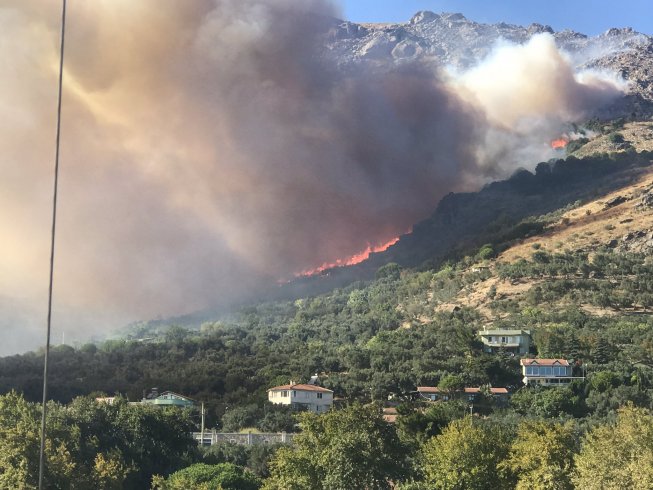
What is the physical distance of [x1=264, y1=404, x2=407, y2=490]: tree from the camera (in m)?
46.4

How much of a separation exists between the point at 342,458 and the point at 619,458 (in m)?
13.1

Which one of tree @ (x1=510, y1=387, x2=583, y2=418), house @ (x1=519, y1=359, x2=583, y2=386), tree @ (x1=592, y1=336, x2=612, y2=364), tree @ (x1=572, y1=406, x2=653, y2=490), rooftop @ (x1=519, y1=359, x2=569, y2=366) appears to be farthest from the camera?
tree @ (x1=592, y1=336, x2=612, y2=364)

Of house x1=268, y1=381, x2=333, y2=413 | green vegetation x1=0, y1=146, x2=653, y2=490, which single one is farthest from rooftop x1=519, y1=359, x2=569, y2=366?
house x1=268, y1=381, x2=333, y2=413

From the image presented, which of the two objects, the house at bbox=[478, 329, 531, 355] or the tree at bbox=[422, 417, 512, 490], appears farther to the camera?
the house at bbox=[478, 329, 531, 355]

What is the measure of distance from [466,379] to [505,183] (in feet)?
279

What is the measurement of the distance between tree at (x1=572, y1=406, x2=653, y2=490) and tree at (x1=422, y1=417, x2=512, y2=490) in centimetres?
480

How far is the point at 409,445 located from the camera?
2159 inches

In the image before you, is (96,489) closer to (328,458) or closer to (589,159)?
(328,458)

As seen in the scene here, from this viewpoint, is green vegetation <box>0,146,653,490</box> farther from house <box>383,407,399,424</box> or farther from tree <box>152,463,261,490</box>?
house <box>383,407,399,424</box>

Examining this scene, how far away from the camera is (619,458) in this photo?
134 ft

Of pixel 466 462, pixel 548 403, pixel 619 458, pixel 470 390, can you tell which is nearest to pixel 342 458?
pixel 466 462

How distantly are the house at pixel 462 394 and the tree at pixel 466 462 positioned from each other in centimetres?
3269

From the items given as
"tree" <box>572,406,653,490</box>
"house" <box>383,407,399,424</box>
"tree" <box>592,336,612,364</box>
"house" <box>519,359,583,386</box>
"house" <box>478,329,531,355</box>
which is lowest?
"tree" <box>572,406,653,490</box>

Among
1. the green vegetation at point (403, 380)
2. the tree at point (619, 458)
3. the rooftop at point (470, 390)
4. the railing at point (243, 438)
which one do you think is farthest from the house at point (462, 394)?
the tree at point (619, 458)
